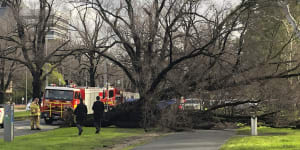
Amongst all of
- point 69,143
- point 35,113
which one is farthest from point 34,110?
point 69,143

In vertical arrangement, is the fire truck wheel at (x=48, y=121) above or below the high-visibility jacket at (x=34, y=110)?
below

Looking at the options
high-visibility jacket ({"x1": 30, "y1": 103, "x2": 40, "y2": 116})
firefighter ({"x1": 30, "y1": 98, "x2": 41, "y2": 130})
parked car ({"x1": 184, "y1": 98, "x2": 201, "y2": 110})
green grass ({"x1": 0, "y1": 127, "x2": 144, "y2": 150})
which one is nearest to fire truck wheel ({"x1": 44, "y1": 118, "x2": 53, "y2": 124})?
firefighter ({"x1": 30, "y1": 98, "x2": 41, "y2": 130})

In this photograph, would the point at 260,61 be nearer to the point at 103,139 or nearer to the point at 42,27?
the point at 103,139

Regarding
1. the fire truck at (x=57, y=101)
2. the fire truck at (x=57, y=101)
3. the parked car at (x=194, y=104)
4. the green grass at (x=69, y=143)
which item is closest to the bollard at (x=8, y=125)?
the green grass at (x=69, y=143)

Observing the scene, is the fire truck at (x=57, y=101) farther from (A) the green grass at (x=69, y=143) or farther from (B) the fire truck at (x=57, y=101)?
(A) the green grass at (x=69, y=143)

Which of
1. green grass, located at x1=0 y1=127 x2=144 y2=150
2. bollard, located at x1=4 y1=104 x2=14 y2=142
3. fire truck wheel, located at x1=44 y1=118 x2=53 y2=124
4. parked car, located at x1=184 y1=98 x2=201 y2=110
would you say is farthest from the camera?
fire truck wheel, located at x1=44 y1=118 x2=53 y2=124

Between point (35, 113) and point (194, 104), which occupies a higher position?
point (194, 104)

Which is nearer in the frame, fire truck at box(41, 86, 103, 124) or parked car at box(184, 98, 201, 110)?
parked car at box(184, 98, 201, 110)

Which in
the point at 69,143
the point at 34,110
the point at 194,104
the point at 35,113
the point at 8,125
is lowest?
the point at 69,143

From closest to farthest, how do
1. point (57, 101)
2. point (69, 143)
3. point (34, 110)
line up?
point (69, 143)
point (34, 110)
point (57, 101)

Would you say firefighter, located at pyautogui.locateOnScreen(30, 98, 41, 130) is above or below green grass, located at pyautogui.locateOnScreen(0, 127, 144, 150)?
above

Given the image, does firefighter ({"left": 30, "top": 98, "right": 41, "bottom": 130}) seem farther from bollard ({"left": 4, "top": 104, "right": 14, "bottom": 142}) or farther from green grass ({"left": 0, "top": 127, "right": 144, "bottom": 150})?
bollard ({"left": 4, "top": 104, "right": 14, "bottom": 142})

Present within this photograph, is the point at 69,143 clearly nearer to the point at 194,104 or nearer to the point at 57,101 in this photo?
the point at 194,104

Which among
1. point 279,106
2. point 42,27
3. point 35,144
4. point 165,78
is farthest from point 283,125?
point 42,27
